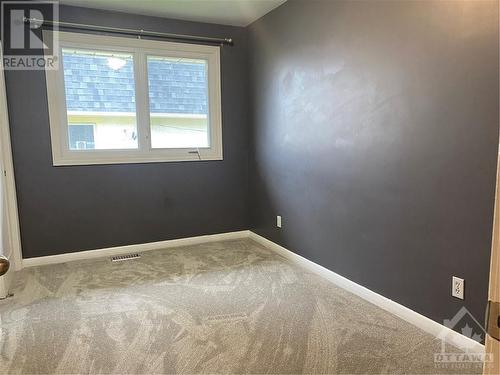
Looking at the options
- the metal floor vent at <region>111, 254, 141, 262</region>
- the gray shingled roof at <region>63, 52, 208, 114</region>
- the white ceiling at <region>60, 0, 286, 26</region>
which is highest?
the white ceiling at <region>60, 0, 286, 26</region>

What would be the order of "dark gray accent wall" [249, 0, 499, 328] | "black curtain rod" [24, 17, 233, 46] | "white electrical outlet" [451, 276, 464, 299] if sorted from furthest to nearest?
1. "black curtain rod" [24, 17, 233, 46]
2. "white electrical outlet" [451, 276, 464, 299]
3. "dark gray accent wall" [249, 0, 499, 328]

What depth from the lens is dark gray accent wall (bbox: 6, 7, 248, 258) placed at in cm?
335

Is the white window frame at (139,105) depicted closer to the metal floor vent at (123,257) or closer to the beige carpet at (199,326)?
the metal floor vent at (123,257)

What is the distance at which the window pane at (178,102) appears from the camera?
3.80m

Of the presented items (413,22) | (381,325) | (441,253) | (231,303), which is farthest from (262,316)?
(413,22)

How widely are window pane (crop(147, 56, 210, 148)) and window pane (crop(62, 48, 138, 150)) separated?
0.74ft

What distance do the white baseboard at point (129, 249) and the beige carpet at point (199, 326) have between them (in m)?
0.20

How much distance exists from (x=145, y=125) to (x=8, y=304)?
79.7 inches

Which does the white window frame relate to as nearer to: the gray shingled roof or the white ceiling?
the gray shingled roof

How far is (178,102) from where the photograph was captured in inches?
154

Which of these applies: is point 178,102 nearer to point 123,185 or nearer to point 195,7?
point 195,7

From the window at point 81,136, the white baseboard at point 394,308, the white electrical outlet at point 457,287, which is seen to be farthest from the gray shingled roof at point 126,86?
the white electrical outlet at point 457,287

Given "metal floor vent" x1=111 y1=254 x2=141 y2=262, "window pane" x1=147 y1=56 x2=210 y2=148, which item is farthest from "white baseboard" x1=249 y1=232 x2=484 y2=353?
"window pane" x1=147 y1=56 x2=210 y2=148

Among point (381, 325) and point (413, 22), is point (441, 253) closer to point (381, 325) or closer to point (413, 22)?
point (381, 325)
